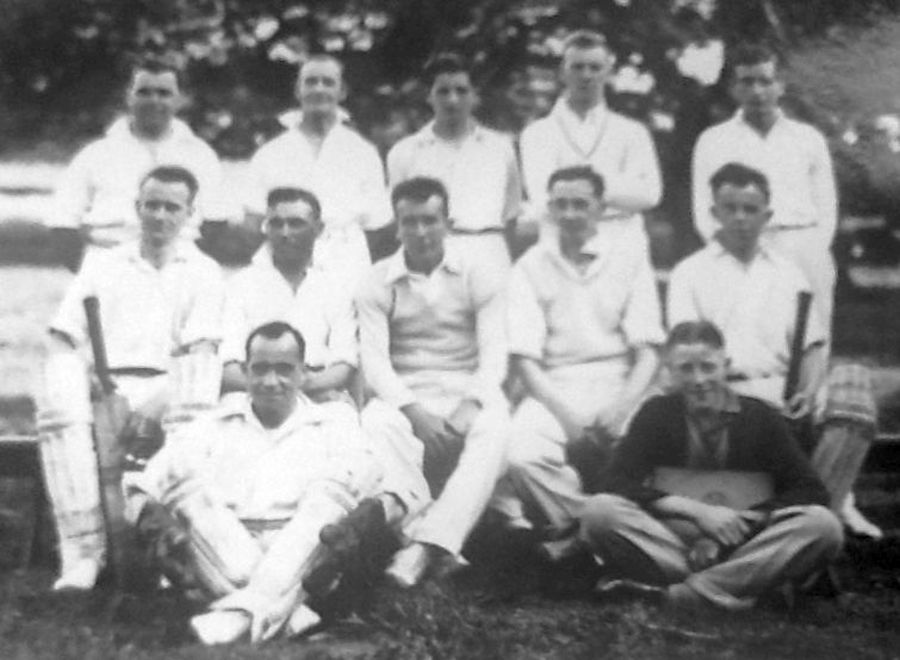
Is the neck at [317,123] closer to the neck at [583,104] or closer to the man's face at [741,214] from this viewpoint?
the neck at [583,104]

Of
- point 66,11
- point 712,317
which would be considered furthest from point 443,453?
point 66,11

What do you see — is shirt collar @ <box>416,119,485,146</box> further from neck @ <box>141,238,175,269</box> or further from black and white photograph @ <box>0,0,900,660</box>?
neck @ <box>141,238,175,269</box>

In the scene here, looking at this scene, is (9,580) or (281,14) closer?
(9,580)

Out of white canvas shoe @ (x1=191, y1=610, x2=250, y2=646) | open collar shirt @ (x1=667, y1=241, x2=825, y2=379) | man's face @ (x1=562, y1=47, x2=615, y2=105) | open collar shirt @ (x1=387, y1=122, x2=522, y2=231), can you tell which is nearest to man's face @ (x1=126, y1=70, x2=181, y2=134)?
open collar shirt @ (x1=387, y1=122, x2=522, y2=231)

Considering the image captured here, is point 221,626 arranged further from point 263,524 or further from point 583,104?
point 583,104

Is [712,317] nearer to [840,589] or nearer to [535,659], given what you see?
[840,589]
